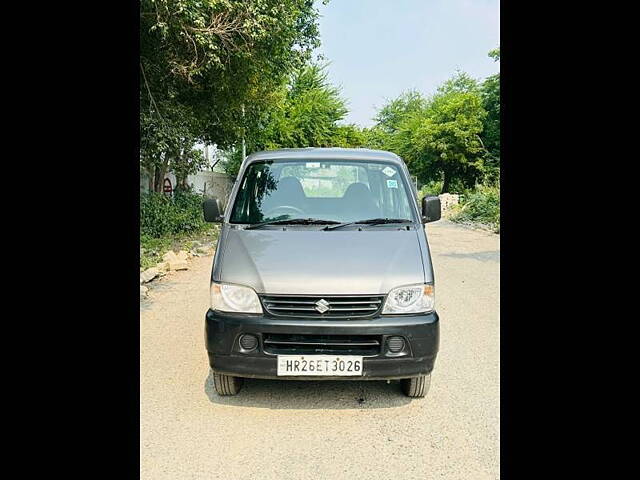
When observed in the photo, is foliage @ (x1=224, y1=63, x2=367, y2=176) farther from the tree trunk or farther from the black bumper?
the black bumper

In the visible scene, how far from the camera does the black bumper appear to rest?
362 cm

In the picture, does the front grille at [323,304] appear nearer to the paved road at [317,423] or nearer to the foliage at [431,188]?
the paved road at [317,423]

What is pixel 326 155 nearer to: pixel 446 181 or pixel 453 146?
pixel 453 146

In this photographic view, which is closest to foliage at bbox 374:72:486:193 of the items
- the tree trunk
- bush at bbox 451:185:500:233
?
the tree trunk

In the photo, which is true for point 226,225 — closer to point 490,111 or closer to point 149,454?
point 149,454

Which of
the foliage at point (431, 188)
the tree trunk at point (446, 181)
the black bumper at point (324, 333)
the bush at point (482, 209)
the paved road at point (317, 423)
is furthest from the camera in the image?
the foliage at point (431, 188)

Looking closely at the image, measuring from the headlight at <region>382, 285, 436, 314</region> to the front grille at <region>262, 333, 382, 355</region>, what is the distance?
0.78 ft

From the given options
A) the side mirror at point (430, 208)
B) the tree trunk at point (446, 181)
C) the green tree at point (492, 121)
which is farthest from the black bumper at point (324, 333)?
the tree trunk at point (446, 181)

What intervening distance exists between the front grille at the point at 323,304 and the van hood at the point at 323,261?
0.14 feet

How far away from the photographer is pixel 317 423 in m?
3.68

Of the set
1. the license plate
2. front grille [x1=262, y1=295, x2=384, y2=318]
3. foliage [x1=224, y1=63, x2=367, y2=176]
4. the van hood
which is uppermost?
foliage [x1=224, y1=63, x2=367, y2=176]

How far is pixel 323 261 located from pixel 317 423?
1.10 meters

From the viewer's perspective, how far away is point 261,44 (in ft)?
36.7

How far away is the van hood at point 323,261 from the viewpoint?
3.67m
